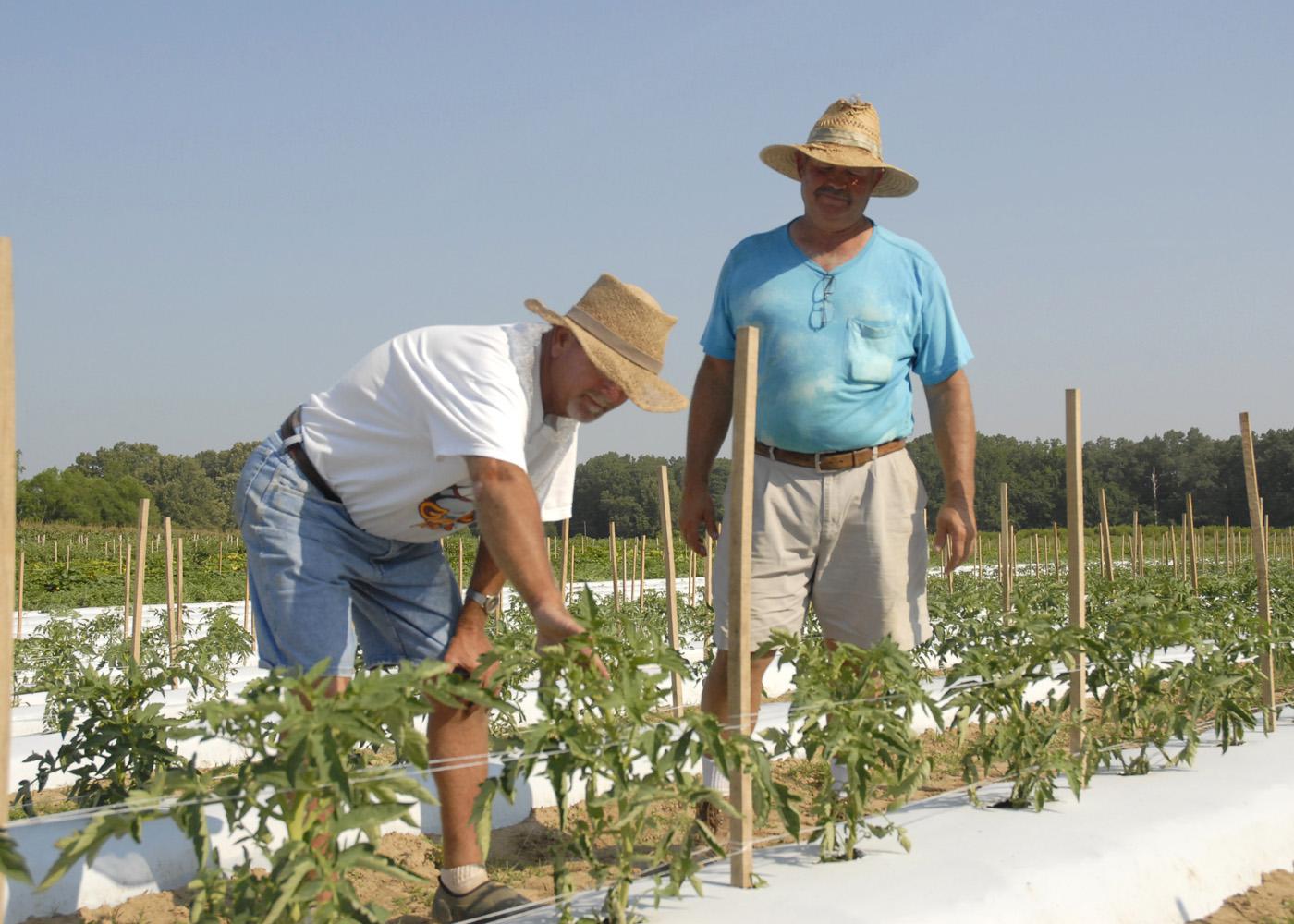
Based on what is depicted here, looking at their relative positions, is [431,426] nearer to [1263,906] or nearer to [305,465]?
[305,465]

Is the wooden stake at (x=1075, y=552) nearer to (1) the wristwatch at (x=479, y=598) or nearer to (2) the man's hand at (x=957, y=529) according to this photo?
(2) the man's hand at (x=957, y=529)

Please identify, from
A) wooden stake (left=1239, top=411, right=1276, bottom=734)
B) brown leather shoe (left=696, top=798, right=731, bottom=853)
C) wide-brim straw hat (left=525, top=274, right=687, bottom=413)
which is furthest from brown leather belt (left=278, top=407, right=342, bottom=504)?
wooden stake (left=1239, top=411, right=1276, bottom=734)

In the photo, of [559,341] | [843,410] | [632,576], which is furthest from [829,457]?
[632,576]

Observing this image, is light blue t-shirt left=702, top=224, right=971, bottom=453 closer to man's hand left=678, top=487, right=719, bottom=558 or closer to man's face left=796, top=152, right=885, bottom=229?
man's face left=796, top=152, right=885, bottom=229

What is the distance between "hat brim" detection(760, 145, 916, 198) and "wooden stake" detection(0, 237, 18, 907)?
2.10 metres

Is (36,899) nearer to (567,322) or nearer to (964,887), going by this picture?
(567,322)

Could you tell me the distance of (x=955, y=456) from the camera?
334cm

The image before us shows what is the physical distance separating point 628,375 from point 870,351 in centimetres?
103

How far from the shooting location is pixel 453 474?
252 cm

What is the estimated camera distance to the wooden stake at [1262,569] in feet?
15.1

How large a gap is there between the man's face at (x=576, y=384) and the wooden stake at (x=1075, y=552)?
170 centimetres

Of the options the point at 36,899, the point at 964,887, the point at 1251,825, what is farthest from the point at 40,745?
the point at 1251,825

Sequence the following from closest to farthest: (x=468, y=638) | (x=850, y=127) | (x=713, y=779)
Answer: (x=468, y=638)
(x=713, y=779)
(x=850, y=127)

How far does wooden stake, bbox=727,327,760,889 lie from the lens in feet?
8.09
